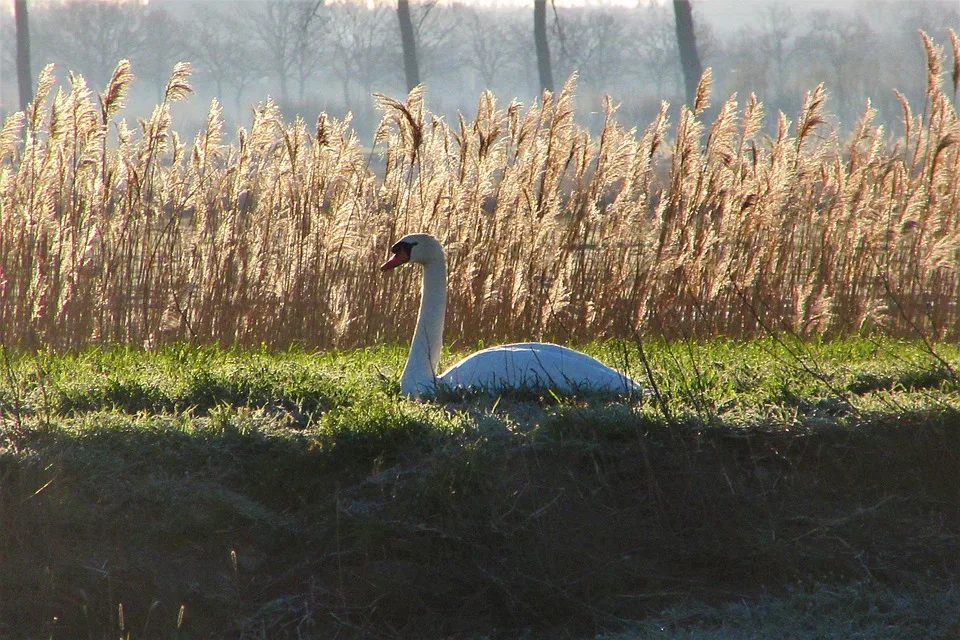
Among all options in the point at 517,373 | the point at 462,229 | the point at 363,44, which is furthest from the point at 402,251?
the point at 363,44

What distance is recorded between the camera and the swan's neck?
5.16 metres

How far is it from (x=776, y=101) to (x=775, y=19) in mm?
29470

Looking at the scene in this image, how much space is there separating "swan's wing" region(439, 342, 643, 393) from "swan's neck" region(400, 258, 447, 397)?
107 millimetres

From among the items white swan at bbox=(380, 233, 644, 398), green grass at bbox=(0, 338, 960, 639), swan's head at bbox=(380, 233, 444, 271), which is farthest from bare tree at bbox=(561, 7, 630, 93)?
green grass at bbox=(0, 338, 960, 639)

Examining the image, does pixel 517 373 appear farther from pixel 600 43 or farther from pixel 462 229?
pixel 600 43

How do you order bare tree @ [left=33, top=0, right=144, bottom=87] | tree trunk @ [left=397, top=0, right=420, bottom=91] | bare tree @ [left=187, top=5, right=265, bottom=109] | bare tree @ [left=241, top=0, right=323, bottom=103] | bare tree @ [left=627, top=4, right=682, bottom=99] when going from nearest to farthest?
tree trunk @ [left=397, top=0, right=420, bottom=91]
bare tree @ [left=33, top=0, right=144, bottom=87]
bare tree @ [left=241, top=0, right=323, bottom=103]
bare tree @ [left=187, top=5, right=265, bottom=109]
bare tree @ [left=627, top=4, right=682, bottom=99]

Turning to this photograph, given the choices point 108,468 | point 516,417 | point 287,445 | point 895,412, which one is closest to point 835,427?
point 895,412

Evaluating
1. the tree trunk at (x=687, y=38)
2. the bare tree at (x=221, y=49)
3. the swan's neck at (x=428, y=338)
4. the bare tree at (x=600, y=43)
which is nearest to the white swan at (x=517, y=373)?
the swan's neck at (x=428, y=338)

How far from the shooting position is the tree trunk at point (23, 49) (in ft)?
106

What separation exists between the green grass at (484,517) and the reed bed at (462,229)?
6.92 feet

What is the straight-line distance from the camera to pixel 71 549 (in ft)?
12.3

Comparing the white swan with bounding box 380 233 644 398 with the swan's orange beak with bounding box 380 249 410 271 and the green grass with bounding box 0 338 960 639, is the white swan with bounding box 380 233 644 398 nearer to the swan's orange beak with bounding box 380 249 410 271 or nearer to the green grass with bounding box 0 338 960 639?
the green grass with bounding box 0 338 960 639

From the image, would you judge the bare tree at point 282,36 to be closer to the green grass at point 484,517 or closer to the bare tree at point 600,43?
the bare tree at point 600,43

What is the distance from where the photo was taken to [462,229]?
7.44m
